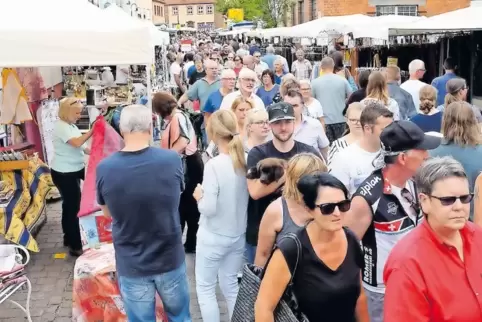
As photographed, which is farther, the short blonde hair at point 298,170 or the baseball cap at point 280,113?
the baseball cap at point 280,113

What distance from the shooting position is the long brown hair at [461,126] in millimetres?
4051

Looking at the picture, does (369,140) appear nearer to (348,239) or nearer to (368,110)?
(368,110)

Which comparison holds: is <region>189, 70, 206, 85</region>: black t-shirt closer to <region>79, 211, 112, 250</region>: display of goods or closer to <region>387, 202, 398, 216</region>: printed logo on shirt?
<region>79, 211, 112, 250</region>: display of goods

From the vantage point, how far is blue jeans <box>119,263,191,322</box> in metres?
3.65

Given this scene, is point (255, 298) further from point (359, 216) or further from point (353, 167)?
point (353, 167)

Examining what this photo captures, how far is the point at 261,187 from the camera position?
3.82m

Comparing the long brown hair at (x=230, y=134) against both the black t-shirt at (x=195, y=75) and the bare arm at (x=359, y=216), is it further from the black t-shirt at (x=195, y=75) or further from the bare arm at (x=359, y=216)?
the black t-shirt at (x=195, y=75)

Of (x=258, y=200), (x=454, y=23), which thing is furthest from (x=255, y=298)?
(x=454, y=23)

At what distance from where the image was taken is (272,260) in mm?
2557

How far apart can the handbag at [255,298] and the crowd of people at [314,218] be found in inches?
1.1

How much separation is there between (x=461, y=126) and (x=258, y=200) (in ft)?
4.73

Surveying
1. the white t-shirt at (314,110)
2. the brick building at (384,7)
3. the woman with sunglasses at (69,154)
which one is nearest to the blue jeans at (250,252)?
the woman with sunglasses at (69,154)

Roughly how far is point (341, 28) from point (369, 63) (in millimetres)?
2251

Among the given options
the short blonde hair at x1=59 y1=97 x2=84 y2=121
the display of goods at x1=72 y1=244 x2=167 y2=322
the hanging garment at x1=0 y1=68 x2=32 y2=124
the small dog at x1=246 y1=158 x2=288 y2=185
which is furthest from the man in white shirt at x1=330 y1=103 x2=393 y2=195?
the hanging garment at x1=0 y1=68 x2=32 y2=124
